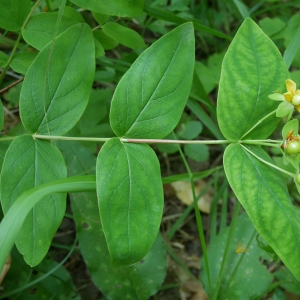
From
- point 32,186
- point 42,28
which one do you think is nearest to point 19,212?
point 32,186

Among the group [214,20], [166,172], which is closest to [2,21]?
[166,172]

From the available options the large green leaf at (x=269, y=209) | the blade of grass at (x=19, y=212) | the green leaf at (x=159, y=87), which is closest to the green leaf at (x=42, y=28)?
the green leaf at (x=159, y=87)

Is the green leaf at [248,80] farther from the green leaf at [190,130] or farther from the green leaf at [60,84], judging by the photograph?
the green leaf at [190,130]

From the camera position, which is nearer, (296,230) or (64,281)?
(296,230)

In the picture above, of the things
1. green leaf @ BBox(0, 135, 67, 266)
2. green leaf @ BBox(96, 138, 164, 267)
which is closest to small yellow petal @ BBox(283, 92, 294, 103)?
green leaf @ BBox(96, 138, 164, 267)

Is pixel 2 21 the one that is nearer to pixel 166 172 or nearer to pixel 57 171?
pixel 57 171
